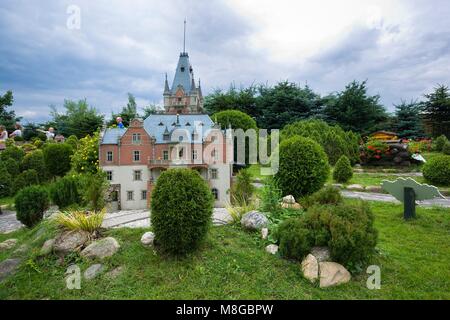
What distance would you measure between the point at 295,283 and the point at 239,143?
17306mm

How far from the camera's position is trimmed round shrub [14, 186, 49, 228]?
12.1 metres

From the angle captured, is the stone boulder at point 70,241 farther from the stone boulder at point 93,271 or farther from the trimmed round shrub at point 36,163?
the trimmed round shrub at point 36,163

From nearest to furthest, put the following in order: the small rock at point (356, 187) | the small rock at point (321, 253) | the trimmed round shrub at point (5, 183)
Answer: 1. the small rock at point (321, 253)
2. the small rock at point (356, 187)
3. the trimmed round shrub at point (5, 183)

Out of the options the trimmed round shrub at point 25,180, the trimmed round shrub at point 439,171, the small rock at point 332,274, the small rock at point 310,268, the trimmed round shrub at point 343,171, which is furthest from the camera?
the trimmed round shrub at point 25,180

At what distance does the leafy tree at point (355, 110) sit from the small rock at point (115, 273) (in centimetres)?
3258

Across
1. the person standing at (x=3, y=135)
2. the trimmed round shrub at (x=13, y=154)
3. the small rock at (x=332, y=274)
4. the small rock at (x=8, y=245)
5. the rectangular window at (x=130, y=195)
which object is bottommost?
the small rock at (x=8, y=245)

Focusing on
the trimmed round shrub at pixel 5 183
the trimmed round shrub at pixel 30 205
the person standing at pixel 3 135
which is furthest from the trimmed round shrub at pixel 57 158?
the person standing at pixel 3 135

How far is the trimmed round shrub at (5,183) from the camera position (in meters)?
22.4

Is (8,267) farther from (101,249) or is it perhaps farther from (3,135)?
(3,135)

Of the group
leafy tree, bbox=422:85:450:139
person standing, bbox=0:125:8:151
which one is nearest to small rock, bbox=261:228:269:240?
leafy tree, bbox=422:85:450:139

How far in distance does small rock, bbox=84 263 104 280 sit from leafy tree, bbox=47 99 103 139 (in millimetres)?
19762

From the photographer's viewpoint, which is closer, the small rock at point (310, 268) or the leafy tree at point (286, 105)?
the small rock at point (310, 268)
